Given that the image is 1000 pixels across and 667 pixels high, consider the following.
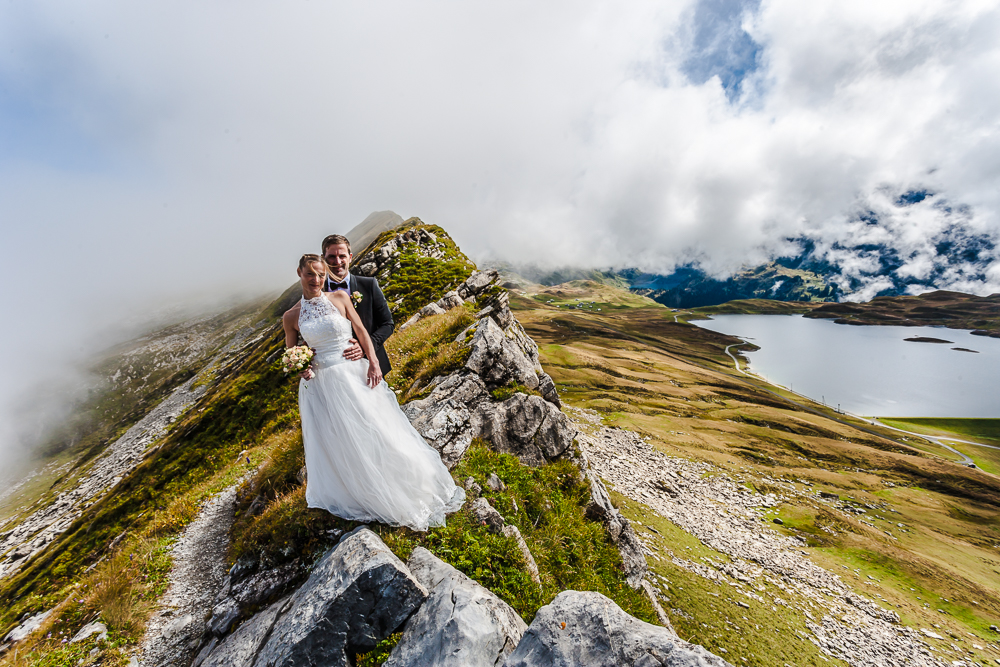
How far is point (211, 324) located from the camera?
152875 millimetres

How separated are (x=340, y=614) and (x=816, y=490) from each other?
62749 millimetres

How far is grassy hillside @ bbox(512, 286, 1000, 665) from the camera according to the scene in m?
19.3

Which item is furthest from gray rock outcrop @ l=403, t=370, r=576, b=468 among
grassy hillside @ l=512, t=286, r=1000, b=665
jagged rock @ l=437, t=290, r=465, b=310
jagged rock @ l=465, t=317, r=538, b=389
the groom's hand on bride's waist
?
grassy hillside @ l=512, t=286, r=1000, b=665

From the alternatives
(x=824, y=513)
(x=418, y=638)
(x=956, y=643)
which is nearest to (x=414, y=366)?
(x=418, y=638)

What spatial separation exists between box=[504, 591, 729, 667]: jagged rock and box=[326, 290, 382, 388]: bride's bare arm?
16.2 feet

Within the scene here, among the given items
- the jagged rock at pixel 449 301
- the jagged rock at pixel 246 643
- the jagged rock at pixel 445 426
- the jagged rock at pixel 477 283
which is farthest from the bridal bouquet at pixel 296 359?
the jagged rock at pixel 477 283

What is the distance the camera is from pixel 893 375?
147 metres

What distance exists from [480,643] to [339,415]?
4.32 metres

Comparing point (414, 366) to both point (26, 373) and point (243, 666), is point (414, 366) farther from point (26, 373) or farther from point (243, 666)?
point (26, 373)

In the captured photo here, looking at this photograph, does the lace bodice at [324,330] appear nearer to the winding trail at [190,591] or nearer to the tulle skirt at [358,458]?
the tulle skirt at [358,458]

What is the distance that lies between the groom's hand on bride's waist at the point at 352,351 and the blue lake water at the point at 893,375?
5898 inches

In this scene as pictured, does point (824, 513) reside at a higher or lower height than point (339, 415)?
lower

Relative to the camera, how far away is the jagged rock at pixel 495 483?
28.7 feet

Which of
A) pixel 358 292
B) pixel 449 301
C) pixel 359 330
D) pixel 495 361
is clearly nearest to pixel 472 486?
pixel 359 330
